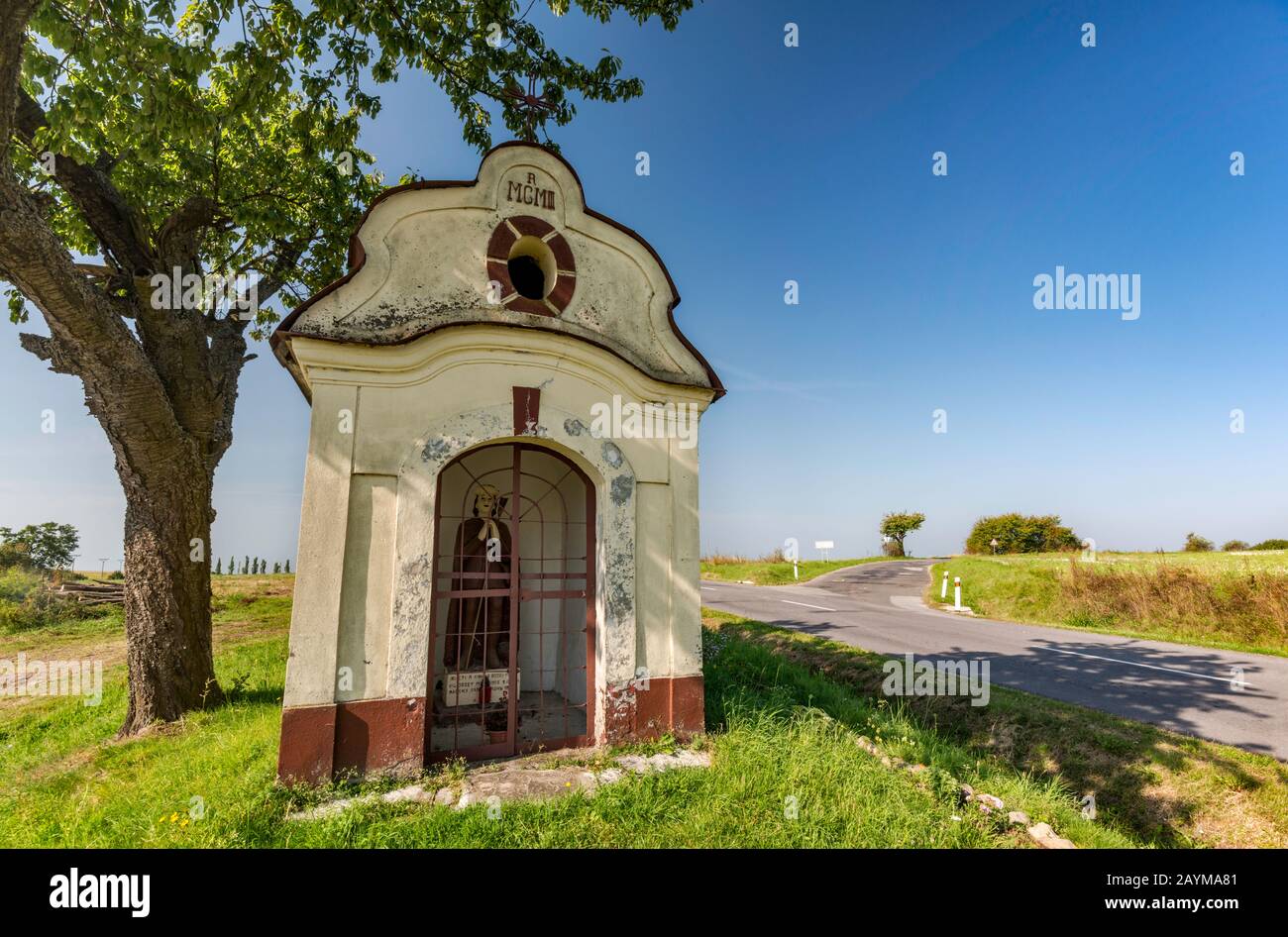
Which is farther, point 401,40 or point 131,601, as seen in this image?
point 131,601

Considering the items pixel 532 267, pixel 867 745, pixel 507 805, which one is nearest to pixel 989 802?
pixel 867 745

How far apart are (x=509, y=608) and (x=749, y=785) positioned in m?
2.68

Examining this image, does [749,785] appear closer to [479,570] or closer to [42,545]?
[479,570]

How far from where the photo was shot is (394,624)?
4.75 meters

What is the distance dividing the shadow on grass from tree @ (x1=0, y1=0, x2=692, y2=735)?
689 cm

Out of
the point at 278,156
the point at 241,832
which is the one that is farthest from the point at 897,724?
the point at 278,156

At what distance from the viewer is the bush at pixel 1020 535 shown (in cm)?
3972

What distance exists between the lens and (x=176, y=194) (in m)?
8.92

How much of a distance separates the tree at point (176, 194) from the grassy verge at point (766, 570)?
22106mm

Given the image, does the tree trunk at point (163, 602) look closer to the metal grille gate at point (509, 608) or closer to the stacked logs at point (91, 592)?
the metal grille gate at point (509, 608)

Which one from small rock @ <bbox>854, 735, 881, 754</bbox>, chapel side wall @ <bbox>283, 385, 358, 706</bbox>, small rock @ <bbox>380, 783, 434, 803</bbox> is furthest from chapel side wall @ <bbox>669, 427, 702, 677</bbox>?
chapel side wall @ <bbox>283, 385, 358, 706</bbox>

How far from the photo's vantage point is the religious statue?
6.46 metres
